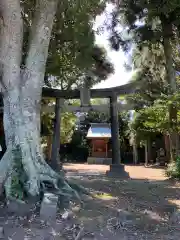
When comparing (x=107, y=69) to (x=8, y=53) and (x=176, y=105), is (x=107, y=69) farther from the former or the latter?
(x=8, y=53)

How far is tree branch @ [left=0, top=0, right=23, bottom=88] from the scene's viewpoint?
602 cm

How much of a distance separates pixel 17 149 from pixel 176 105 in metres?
6.00

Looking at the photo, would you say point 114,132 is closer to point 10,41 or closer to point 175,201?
point 175,201

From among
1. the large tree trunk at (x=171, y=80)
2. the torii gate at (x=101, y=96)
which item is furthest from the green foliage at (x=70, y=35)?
the large tree trunk at (x=171, y=80)

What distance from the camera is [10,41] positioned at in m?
6.11

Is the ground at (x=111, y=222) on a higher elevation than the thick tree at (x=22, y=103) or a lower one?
lower

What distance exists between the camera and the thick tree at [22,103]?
222 inches

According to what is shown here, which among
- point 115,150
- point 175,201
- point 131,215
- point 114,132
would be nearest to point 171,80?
point 114,132

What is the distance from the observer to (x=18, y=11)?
6180 mm

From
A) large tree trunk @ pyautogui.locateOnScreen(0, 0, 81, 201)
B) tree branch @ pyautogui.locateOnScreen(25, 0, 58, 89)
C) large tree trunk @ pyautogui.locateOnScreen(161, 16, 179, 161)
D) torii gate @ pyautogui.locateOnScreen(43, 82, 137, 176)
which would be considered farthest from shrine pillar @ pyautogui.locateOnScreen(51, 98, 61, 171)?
tree branch @ pyautogui.locateOnScreen(25, 0, 58, 89)

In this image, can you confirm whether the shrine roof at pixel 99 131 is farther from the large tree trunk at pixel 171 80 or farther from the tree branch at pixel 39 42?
the tree branch at pixel 39 42

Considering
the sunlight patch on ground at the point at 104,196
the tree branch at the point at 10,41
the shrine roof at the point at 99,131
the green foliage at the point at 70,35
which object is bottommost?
the sunlight patch on ground at the point at 104,196

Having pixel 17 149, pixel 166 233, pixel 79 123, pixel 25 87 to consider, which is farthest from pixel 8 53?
pixel 79 123

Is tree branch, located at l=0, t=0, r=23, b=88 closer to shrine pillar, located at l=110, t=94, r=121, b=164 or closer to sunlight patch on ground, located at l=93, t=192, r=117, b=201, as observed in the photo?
sunlight patch on ground, located at l=93, t=192, r=117, b=201
